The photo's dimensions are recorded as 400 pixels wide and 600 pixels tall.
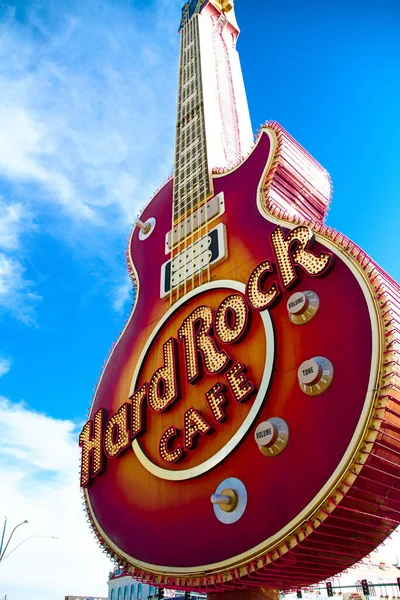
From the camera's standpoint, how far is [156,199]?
20781mm

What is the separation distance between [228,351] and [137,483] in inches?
174

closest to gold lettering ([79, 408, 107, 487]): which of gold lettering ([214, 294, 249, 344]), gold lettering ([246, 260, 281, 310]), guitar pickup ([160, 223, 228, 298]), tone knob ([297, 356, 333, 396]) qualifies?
guitar pickup ([160, 223, 228, 298])

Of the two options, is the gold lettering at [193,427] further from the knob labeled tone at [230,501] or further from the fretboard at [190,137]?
the fretboard at [190,137]

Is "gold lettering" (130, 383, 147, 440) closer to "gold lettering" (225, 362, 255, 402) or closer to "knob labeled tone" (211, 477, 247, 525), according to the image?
"gold lettering" (225, 362, 255, 402)

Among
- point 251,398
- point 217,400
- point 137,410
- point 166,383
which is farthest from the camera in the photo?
point 137,410

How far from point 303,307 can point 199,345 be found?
3.52 metres

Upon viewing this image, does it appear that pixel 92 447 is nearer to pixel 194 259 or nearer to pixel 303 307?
pixel 194 259

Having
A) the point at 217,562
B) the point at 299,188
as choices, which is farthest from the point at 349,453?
the point at 299,188

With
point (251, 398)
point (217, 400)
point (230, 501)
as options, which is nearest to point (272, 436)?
point (251, 398)

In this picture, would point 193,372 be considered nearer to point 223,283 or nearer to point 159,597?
point 223,283

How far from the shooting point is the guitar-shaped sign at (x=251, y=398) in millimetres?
9281

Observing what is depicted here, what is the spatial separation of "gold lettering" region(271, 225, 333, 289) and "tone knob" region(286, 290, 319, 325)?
0.51 meters

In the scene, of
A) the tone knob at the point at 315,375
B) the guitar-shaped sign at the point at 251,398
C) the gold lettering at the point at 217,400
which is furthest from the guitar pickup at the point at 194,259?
the tone knob at the point at 315,375

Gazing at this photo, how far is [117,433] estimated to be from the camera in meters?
14.8
